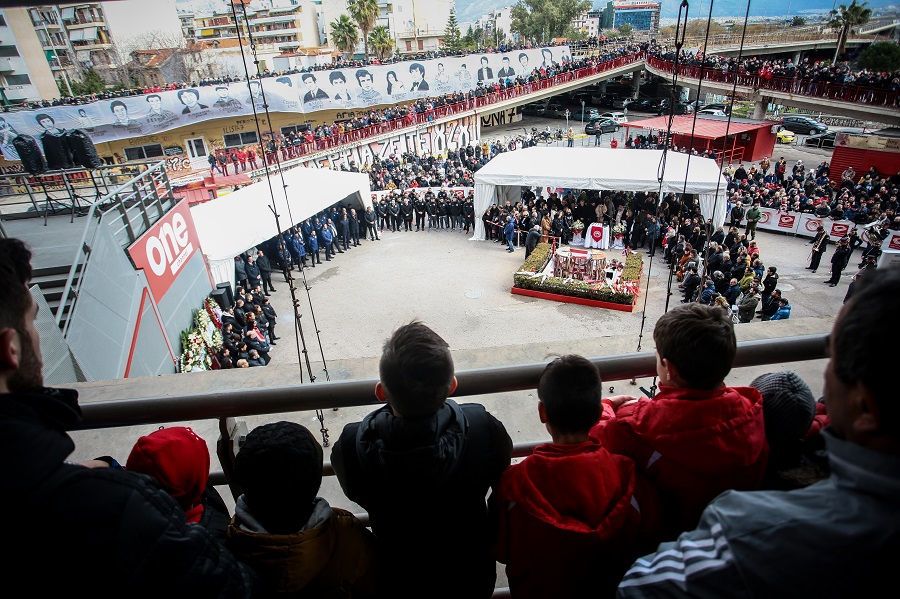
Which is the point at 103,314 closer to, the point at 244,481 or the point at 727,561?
the point at 244,481

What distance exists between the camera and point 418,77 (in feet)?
111

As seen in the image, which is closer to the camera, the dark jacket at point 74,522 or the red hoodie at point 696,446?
the dark jacket at point 74,522

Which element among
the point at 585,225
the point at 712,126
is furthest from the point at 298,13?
the point at 585,225

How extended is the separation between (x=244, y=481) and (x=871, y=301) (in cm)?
142

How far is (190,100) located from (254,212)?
57.0 feet

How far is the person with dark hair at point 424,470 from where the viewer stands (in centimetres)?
133

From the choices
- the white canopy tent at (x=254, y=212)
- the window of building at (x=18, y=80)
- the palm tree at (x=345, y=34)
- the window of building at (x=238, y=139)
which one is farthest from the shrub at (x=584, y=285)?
the window of building at (x=18, y=80)

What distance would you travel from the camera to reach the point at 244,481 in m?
1.33

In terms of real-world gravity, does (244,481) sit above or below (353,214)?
above

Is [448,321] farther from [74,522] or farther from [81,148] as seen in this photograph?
[74,522]

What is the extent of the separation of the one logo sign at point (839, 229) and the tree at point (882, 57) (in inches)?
849

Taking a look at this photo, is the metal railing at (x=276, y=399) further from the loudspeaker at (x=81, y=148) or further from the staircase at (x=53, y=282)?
the loudspeaker at (x=81, y=148)

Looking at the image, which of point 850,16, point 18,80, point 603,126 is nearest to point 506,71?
point 603,126

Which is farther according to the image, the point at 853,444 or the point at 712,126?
the point at 712,126
